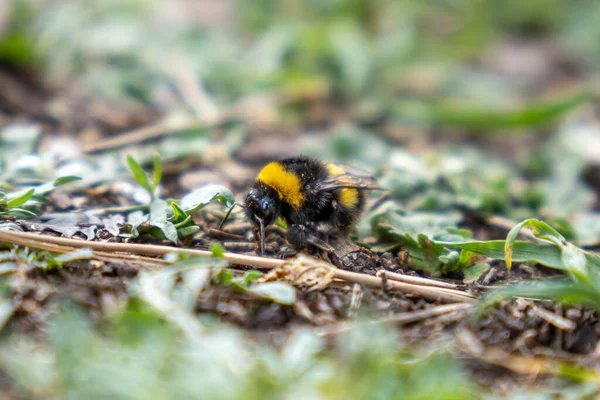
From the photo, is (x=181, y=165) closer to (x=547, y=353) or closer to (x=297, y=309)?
(x=297, y=309)

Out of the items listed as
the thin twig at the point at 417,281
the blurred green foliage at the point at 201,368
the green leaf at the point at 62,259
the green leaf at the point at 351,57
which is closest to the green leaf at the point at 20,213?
the green leaf at the point at 62,259

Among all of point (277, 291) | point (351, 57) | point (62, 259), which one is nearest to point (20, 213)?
point (62, 259)

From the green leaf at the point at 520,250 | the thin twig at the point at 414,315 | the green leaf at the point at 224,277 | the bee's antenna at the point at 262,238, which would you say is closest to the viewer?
the thin twig at the point at 414,315

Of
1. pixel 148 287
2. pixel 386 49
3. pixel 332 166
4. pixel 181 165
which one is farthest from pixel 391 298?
pixel 386 49

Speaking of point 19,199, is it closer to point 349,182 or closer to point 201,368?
point 201,368

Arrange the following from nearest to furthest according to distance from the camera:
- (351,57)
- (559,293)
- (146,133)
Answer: (559,293) → (146,133) → (351,57)

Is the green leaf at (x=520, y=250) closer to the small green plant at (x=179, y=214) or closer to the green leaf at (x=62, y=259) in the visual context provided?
the small green plant at (x=179, y=214)
